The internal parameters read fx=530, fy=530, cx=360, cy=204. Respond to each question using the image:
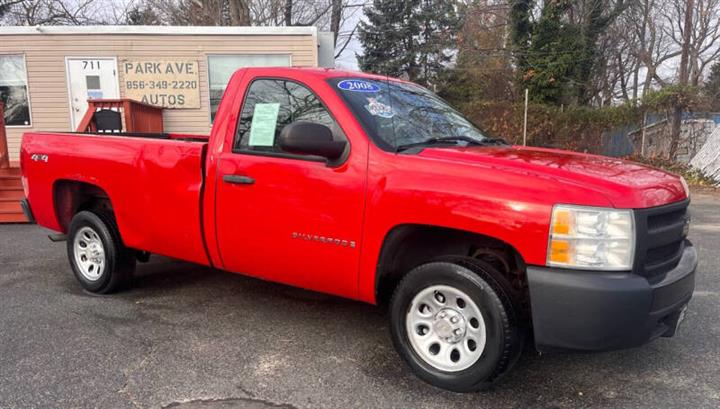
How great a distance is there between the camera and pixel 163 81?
11953 mm

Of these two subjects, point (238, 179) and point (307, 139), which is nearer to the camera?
point (307, 139)

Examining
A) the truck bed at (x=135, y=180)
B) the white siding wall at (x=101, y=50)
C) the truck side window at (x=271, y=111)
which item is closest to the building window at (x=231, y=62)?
the white siding wall at (x=101, y=50)

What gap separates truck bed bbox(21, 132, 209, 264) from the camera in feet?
12.8

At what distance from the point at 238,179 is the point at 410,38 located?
34.2 meters

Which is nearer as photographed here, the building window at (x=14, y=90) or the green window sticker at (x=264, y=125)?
the green window sticker at (x=264, y=125)

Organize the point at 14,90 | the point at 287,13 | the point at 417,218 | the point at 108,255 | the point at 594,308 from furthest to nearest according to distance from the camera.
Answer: the point at 287,13
the point at 14,90
the point at 108,255
the point at 417,218
the point at 594,308

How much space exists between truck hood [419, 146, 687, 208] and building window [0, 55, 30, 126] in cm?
1200

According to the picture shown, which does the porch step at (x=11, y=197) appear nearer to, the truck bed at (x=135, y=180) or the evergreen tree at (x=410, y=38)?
the truck bed at (x=135, y=180)

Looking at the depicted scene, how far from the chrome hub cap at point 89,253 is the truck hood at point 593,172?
3137mm

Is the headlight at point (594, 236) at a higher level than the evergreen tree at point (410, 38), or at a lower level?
lower

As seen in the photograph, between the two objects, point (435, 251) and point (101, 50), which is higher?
point (101, 50)

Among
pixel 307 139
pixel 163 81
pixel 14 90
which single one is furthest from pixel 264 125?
pixel 14 90

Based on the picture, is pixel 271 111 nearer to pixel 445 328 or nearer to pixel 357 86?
pixel 357 86

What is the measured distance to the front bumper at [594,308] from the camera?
8.27 feet
